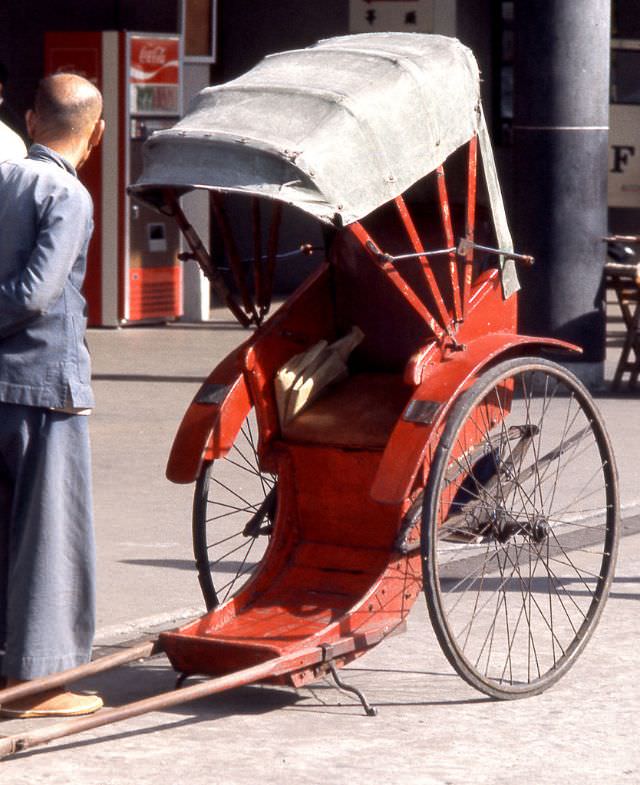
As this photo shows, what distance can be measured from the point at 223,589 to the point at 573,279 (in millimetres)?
5680

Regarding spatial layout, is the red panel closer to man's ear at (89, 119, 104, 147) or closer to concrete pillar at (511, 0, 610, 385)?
concrete pillar at (511, 0, 610, 385)

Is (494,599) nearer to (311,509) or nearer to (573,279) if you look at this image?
(311,509)

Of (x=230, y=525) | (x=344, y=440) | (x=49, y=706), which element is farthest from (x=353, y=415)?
(x=230, y=525)

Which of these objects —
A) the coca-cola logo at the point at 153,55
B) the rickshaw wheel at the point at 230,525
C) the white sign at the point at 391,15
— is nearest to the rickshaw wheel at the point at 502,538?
the rickshaw wheel at the point at 230,525

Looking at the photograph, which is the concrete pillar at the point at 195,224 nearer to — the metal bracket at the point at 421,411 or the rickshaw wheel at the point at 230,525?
the rickshaw wheel at the point at 230,525

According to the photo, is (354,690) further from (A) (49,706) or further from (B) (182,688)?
(A) (49,706)

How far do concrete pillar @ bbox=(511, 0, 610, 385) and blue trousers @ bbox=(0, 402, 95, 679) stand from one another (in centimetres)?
680

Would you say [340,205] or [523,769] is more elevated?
[340,205]

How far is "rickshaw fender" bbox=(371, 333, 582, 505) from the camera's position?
16.5 feet

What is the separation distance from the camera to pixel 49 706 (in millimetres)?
4992

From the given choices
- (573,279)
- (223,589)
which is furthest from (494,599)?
(573,279)

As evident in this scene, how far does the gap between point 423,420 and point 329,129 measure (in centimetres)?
86

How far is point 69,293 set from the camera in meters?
4.96

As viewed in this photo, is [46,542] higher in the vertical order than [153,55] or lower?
lower
